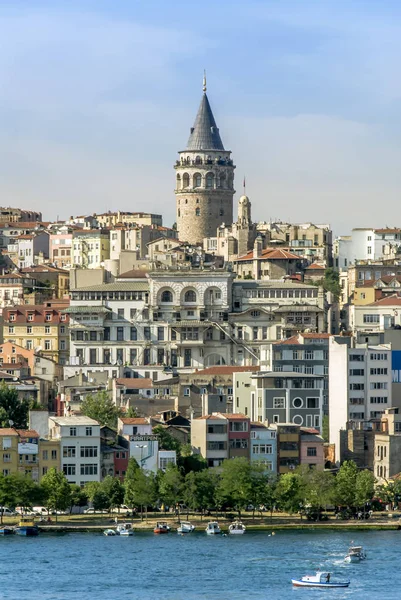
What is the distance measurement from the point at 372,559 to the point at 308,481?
32.7 ft

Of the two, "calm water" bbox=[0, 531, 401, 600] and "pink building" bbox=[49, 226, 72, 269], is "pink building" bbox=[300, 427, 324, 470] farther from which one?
"pink building" bbox=[49, 226, 72, 269]

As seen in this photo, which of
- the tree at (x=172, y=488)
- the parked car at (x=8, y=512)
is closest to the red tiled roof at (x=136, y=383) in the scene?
the parked car at (x=8, y=512)

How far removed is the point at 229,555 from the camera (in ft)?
255

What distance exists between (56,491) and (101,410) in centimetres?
1327

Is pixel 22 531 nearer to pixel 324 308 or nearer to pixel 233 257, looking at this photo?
pixel 324 308

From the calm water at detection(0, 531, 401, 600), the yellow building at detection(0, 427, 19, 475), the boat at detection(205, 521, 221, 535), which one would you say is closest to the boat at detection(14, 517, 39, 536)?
the calm water at detection(0, 531, 401, 600)

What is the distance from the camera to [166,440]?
301ft

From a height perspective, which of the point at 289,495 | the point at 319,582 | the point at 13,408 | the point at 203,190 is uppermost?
the point at 203,190

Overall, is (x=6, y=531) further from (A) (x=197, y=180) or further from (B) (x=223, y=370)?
(A) (x=197, y=180)

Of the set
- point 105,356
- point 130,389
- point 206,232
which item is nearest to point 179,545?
point 130,389

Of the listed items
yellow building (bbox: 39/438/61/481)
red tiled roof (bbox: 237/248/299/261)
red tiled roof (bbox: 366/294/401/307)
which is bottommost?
yellow building (bbox: 39/438/61/481)

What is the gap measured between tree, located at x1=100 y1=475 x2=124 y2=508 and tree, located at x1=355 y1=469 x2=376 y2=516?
9.01m

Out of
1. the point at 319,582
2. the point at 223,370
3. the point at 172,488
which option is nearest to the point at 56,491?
the point at 172,488

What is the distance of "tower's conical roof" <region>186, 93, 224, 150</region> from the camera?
150 metres
